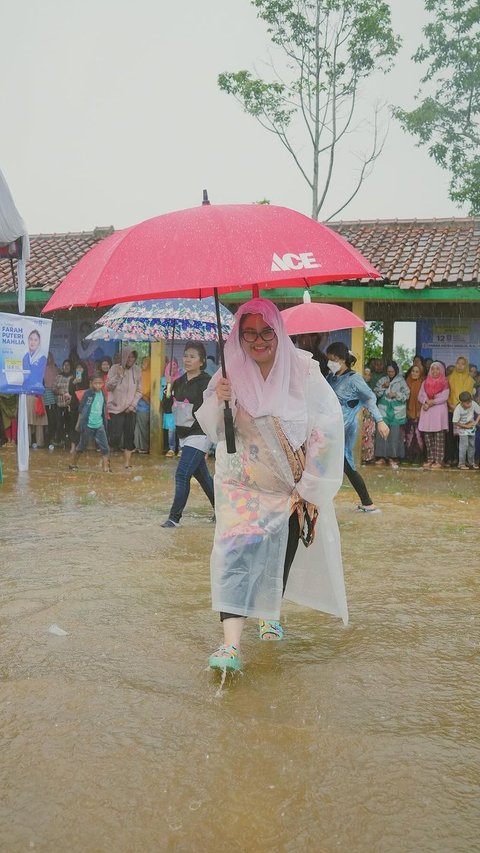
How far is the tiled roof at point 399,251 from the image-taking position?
13320mm

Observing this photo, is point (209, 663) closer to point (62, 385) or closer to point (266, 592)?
point (266, 592)

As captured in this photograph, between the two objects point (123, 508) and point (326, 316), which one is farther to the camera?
point (123, 508)

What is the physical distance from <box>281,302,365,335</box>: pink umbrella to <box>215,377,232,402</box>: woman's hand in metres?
2.82

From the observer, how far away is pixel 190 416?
23.0ft

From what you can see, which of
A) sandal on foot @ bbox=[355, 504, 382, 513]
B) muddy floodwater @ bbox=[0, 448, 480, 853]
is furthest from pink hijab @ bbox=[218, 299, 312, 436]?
sandal on foot @ bbox=[355, 504, 382, 513]

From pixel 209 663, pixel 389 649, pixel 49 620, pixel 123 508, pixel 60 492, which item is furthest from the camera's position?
Result: pixel 60 492

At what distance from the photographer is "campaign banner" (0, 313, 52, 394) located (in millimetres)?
10375

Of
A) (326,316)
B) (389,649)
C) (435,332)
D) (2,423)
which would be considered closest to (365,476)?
(435,332)

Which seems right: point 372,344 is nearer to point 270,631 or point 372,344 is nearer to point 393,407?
point 393,407

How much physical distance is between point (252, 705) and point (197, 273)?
1.74 m

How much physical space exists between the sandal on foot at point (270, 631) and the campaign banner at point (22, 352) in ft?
22.5

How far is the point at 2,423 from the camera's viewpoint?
1527 cm

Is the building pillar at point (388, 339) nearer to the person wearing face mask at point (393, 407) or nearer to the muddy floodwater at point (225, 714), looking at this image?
the person wearing face mask at point (393, 407)

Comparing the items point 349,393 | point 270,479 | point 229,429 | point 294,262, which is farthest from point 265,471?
point 349,393
